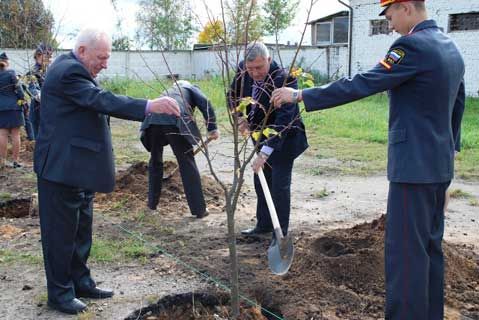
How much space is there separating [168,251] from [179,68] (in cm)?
2696

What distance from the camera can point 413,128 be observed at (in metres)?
3.10

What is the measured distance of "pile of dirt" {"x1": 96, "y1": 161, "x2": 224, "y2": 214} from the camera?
268 inches

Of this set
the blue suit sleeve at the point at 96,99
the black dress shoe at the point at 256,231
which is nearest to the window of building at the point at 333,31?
the black dress shoe at the point at 256,231

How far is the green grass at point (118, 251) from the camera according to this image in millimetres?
4909

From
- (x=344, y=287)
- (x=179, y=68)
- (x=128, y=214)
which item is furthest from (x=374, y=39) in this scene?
(x=344, y=287)

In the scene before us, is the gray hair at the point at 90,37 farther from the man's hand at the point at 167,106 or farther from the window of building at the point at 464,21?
the window of building at the point at 464,21

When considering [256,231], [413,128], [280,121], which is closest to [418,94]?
[413,128]

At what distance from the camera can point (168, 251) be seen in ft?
16.9

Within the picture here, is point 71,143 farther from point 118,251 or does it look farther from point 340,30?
point 340,30

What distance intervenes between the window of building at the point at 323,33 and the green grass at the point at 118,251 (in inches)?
1176

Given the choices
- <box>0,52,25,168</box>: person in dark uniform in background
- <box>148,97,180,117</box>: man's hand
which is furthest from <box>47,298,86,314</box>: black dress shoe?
<box>0,52,25,168</box>: person in dark uniform in background

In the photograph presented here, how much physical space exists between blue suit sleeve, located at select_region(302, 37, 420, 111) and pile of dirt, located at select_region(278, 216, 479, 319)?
146cm

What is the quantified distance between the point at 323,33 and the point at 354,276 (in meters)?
31.0

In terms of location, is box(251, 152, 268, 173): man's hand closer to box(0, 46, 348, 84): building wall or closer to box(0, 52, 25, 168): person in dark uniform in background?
box(0, 52, 25, 168): person in dark uniform in background
